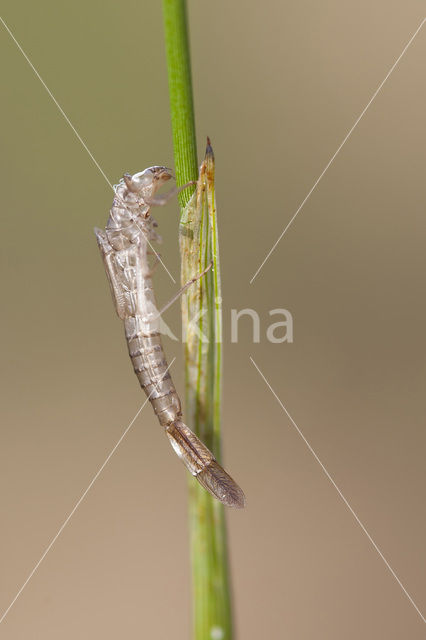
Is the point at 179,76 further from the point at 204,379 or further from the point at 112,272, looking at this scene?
the point at 112,272

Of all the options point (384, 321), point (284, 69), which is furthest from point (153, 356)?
point (284, 69)

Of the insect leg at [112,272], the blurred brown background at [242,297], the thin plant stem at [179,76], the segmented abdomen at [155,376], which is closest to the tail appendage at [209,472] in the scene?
the segmented abdomen at [155,376]

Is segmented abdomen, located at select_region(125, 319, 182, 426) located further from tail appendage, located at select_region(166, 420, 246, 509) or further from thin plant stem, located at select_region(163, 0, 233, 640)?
thin plant stem, located at select_region(163, 0, 233, 640)

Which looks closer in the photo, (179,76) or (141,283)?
(179,76)

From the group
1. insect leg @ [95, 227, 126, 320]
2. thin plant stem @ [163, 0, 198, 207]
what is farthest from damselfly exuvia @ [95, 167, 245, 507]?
thin plant stem @ [163, 0, 198, 207]

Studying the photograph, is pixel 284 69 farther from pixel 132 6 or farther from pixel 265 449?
pixel 265 449
